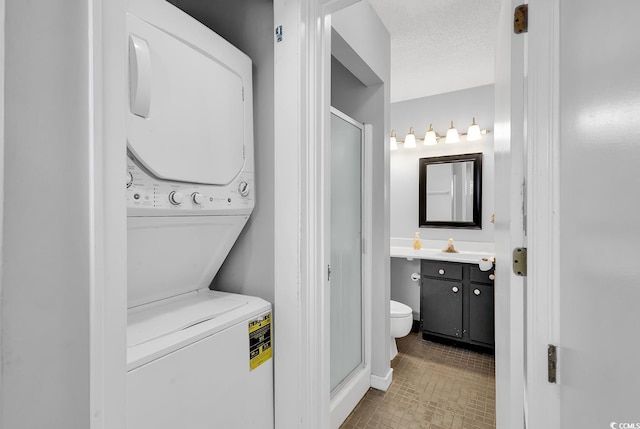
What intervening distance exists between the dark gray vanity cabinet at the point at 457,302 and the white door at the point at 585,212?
82.8 inches

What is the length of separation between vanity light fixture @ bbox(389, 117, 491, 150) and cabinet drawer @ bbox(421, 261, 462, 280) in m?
1.22

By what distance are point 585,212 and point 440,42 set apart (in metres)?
2.29

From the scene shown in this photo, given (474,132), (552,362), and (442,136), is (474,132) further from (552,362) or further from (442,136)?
(552,362)

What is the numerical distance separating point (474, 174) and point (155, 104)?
316 cm

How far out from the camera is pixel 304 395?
117 centimetres

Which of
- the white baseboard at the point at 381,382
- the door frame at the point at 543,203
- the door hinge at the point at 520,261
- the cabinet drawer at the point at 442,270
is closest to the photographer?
the door frame at the point at 543,203

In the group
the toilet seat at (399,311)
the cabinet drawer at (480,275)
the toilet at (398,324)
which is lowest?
the toilet at (398,324)

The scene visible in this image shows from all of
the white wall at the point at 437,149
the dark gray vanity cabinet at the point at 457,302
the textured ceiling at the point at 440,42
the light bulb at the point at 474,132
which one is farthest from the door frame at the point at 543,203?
the white wall at the point at 437,149

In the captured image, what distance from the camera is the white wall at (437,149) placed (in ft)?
10.5

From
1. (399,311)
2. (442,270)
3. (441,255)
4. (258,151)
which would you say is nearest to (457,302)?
(442,270)

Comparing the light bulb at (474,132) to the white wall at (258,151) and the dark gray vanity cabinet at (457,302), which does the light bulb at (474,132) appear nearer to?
the dark gray vanity cabinet at (457,302)

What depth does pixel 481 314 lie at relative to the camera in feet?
8.98

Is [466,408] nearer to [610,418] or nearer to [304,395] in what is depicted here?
[304,395]

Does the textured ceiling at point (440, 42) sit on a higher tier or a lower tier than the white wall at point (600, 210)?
higher
